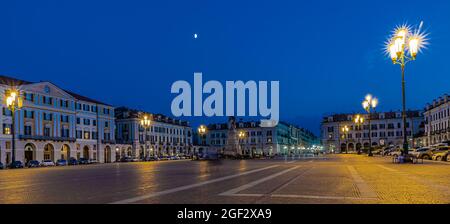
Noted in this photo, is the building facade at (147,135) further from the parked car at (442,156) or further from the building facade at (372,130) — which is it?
the parked car at (442,156)

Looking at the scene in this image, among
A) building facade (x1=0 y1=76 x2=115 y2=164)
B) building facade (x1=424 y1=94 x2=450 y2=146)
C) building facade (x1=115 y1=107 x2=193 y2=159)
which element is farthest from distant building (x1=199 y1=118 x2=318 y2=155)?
building facade (x1=0 y1=76 x2=115 y2=164)

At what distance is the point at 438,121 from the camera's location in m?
110

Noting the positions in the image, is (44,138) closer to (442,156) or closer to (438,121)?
(442,156)

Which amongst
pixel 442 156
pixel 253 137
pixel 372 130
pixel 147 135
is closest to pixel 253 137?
pixel 253 137

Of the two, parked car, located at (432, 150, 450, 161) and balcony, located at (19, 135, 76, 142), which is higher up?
balcony, located at (19, 135, 76, 142)

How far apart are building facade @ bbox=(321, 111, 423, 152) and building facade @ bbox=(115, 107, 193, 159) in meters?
58.9

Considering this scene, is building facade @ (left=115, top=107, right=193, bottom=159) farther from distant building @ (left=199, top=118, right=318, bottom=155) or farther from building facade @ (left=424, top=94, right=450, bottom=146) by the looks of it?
building facade @ (left=424, top=94, right=450, bottom=146)

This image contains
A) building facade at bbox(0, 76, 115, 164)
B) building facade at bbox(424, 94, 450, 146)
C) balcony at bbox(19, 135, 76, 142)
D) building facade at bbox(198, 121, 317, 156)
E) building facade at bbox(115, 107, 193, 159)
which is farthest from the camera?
building facade at bbox(198, 121, 317, 156)

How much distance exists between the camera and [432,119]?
117 meters

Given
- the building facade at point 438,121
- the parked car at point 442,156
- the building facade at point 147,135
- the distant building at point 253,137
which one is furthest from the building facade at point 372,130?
the parked car at point 442,156

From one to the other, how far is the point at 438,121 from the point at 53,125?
90.3m

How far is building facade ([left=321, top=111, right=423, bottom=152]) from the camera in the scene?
15262 cm
